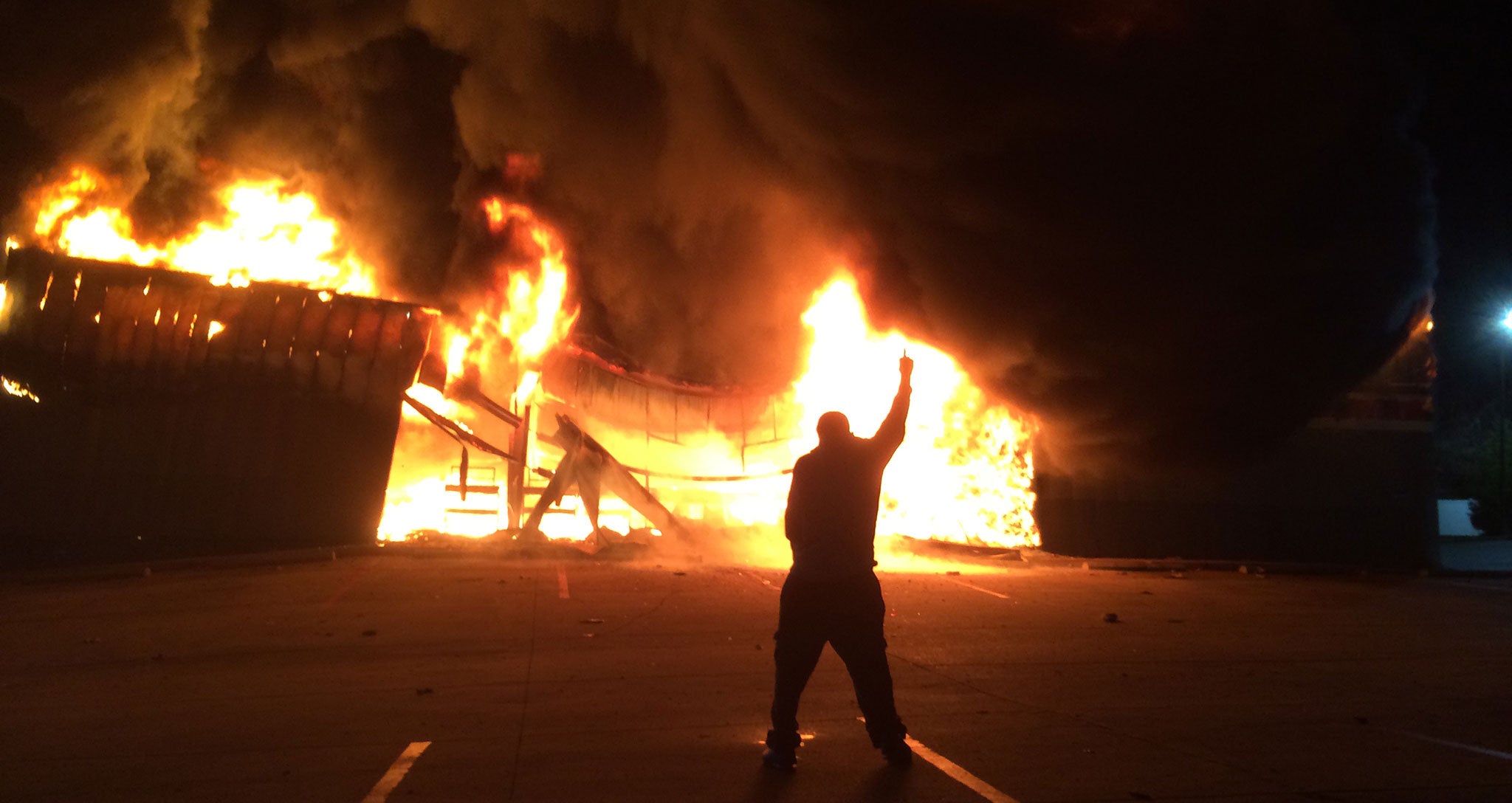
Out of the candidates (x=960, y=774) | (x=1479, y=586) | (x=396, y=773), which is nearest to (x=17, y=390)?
(x=396, y=773)

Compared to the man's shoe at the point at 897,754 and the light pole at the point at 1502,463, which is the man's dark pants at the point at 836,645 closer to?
the man's shoe at the point at 897,754

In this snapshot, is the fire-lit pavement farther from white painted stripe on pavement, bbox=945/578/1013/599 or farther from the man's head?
the man's head

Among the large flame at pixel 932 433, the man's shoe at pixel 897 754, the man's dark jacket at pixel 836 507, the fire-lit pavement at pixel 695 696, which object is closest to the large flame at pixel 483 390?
the large flame at pixel 932 433

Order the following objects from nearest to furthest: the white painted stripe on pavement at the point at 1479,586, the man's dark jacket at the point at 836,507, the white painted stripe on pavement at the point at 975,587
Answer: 1. the man's dark jacket at the point at 836,507
2. the white painted stripe on pavement at the point at 975,587
3. the white painted stripe on pavement at the point at 1479,586

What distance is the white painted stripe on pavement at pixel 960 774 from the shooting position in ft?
14.5

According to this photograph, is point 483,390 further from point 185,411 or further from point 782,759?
point 782,759

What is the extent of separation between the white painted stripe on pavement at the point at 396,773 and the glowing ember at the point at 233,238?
11371mm

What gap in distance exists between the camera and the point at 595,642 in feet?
27.3

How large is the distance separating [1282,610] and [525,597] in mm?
7653

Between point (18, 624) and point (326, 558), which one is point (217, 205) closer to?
point (326, 558)

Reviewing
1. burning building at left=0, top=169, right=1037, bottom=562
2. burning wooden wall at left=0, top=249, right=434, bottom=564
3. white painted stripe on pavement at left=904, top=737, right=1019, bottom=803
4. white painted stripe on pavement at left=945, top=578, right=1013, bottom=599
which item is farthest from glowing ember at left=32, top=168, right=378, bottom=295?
white painted stripe on pavement at left=904, top=737, right=1019, bottom=803

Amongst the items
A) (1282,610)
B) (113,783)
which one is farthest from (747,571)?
(113,783)

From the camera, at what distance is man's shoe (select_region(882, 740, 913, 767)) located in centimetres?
480

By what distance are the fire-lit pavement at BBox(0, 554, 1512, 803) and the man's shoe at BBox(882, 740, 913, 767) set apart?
65mm
